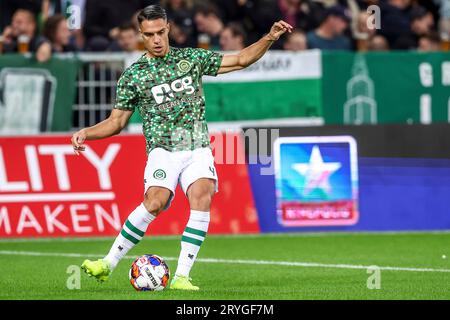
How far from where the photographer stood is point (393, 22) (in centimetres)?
2233

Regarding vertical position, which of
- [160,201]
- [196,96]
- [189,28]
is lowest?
[160,201]

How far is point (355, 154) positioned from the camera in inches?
711

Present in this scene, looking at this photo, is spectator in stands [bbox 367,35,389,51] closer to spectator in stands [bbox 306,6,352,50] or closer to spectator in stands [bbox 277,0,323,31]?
spectator in stands [bbox 306,6,352,50]

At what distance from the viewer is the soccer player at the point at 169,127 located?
1154cm

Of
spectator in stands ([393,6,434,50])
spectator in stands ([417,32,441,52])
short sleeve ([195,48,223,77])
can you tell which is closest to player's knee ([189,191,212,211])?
short sleeve ([195,48,223,77])

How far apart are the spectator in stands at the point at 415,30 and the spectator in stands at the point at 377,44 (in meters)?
0.36

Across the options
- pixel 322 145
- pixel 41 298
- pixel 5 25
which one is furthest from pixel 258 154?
pixel 41 298

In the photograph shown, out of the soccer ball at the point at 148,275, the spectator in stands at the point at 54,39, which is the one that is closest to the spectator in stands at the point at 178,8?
the spectator in stands at the point at 54,39

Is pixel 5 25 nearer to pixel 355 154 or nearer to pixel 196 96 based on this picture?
pixel 355 154

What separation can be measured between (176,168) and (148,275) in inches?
39.4

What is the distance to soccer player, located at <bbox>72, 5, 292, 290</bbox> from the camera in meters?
11.5

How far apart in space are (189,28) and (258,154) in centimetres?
332

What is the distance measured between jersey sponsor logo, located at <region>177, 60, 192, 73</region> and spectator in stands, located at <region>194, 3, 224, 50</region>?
8922 mm

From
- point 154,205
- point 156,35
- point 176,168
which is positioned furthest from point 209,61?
point 154,205
